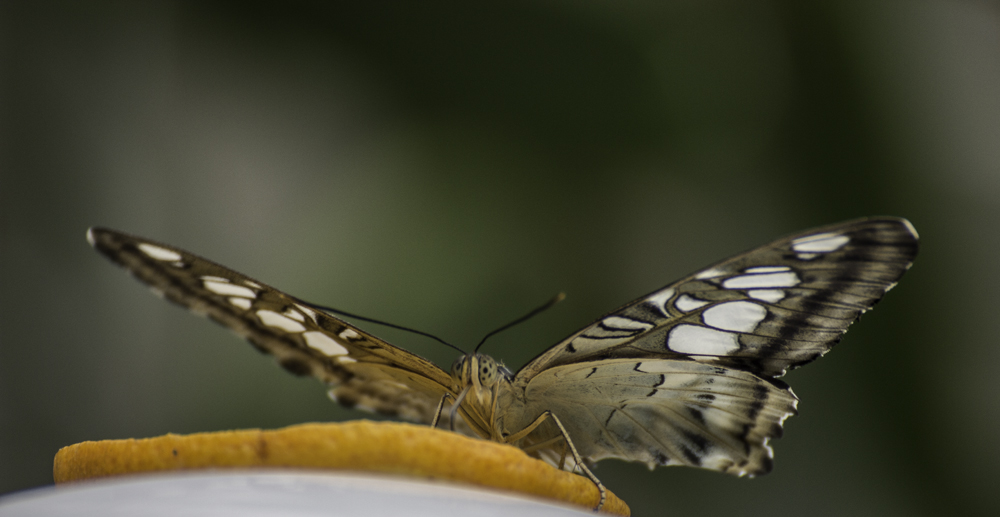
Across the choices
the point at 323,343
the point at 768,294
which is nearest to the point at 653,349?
the point at 768,294

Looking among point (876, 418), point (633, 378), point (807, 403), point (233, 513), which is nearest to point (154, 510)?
point (233, 513)

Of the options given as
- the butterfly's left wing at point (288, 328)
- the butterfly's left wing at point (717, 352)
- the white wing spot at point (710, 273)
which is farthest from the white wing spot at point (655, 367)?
the butterfly's left wing at point (288, 328)

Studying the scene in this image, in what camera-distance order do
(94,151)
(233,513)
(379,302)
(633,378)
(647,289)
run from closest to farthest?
(233,513) → (633,378) → (94,151) → (379,302) → (647,289)

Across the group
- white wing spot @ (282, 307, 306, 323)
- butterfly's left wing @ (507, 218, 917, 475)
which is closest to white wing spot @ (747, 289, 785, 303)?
butterfly's left wing @ (507, 218, 917, 475)

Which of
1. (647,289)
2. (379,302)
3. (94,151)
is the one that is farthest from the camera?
(647,289)

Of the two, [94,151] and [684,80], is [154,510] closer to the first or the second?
[94,151]

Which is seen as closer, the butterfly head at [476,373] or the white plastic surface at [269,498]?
the white plastic surface at [269,498]

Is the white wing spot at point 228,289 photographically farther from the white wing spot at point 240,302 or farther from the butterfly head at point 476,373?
the butterfly head at point 476,373
